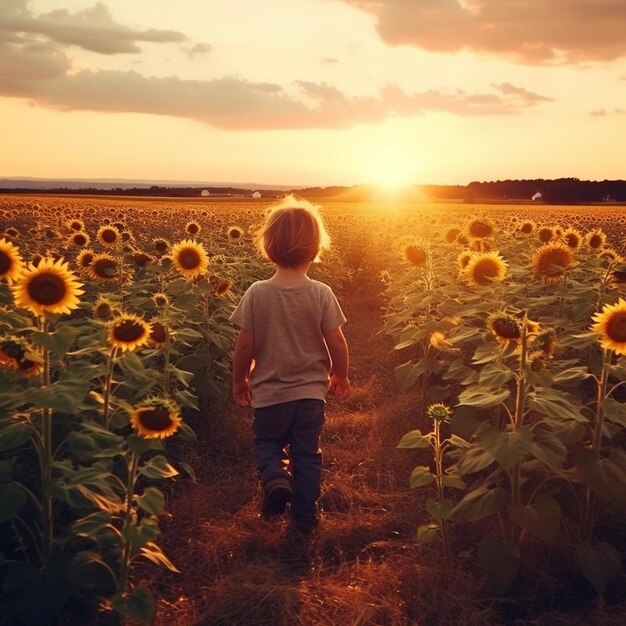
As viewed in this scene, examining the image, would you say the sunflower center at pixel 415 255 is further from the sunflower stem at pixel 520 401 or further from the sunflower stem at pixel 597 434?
the sunflower stem at pixel 520 401

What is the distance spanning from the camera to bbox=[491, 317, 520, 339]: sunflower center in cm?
318

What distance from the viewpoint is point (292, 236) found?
4.02 metres

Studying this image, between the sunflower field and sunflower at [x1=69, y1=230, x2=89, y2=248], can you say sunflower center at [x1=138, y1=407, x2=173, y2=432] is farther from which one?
sunflower at [x1=69, y1=230, x2=89, y2=248]

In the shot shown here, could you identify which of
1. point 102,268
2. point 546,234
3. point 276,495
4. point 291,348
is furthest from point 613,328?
point 546,234

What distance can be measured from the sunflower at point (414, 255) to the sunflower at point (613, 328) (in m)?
2.85

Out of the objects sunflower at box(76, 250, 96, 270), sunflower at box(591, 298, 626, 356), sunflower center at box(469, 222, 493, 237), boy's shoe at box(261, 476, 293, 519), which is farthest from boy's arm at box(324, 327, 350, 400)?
sunflower center at box(469, 222, 493, 237)

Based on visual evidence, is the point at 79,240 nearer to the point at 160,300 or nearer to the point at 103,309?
the point at 160,300

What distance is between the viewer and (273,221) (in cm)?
411

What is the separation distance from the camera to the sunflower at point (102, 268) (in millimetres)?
5773

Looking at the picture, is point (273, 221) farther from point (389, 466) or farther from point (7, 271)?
point (389, 466)

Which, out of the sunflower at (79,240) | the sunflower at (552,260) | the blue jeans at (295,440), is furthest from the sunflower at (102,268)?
the sunflower at (552,260)

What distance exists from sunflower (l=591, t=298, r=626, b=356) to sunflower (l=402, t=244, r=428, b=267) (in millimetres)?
2848

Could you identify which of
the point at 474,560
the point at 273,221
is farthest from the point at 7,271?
the point at 474,560

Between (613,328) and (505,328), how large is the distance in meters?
0.53
